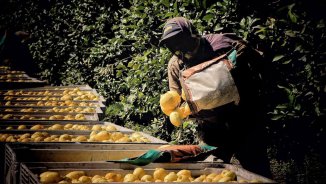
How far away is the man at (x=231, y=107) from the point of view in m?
3.03

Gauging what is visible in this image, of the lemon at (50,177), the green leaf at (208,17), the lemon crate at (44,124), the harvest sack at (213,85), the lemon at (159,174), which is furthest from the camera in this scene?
the lemon crate at (44,124)

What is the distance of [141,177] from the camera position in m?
2.55

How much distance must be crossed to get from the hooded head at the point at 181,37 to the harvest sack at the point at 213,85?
27 cm

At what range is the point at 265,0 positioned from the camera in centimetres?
348

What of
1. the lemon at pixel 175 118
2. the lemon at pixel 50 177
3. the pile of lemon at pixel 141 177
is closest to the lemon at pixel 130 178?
the pile of lemon at pixel 141 177

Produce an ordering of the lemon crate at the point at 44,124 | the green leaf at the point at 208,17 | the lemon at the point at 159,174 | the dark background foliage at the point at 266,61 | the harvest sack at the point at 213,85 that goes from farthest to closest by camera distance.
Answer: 1. the lemon crate at the point at 44,124
2. the green leaf at the point at 208,17
3. the dark background foliage at the point at 266,61
4. the harvest sack at the point at 213,85
5. the lemon at the point at 159,174

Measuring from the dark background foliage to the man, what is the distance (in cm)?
22

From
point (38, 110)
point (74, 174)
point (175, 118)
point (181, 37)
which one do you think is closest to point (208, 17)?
point (181, 37)

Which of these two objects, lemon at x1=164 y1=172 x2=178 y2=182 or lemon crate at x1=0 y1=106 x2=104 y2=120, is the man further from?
lemon crate at x1=0 y1=106 x2=104 y2=120

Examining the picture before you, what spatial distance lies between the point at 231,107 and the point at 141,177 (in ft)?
2.91

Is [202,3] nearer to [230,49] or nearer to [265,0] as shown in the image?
[265,0]

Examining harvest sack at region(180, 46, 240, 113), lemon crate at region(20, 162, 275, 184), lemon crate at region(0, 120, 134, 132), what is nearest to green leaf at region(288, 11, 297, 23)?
harvest sack at region(180, 46, 240, 113)

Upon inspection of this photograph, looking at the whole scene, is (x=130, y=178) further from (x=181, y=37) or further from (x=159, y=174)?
(x=181, y=37)

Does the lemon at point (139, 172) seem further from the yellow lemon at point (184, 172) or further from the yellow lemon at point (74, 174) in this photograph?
the yellow lemon at point (74, 174)
